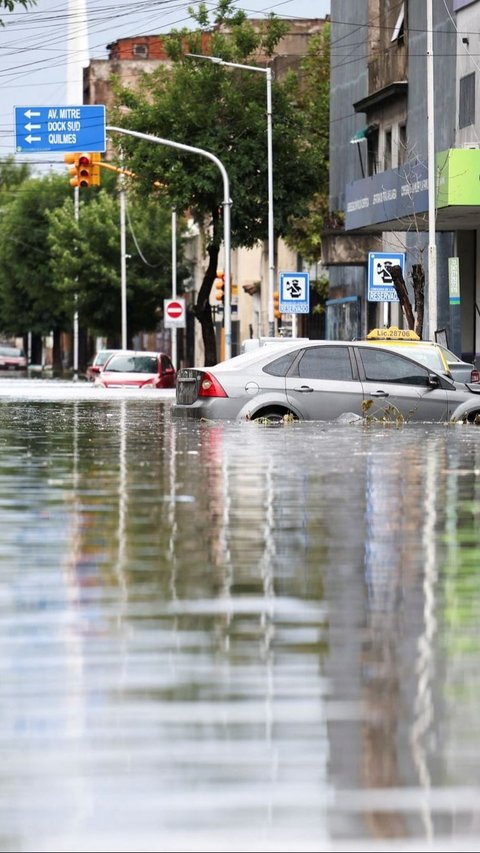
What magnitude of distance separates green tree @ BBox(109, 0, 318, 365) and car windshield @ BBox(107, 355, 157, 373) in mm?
4628

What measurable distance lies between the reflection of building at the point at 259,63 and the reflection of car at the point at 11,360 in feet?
33.4

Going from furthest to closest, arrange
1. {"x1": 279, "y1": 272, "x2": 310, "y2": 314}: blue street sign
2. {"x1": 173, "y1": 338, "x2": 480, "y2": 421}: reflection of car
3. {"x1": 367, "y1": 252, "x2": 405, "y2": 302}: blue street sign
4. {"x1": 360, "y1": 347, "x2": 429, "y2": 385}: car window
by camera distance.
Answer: {"x1": 279, "y1": 272, "x2": 310, "y2": 314}: blue street sign < {"x1": 367, "y1": 252, "x2": 405, "y2": 302}: blue street sign < {"x1": 360, "y1": 347, "x2": 429, "y2": 385}: car window < {"x1": 173, "y1": 338, "x2": 480, "y2": 421}: reflection of car

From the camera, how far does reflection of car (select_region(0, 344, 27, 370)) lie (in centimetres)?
10975

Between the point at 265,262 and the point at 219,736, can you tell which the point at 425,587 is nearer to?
the point at 219,736

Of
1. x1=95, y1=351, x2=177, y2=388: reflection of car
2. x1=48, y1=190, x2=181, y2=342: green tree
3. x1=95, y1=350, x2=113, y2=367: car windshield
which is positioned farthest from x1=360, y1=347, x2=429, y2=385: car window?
x1=48, y1=190, x2=181, y2=342: green tree

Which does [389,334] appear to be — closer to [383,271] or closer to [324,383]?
[324,383]

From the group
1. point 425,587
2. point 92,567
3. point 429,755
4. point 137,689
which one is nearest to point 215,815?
point 429,755

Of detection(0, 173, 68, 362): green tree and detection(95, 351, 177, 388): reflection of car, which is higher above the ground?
detection(0, 173, 68, 362): green tree

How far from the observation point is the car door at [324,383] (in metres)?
26.8

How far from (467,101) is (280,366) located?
839 inches

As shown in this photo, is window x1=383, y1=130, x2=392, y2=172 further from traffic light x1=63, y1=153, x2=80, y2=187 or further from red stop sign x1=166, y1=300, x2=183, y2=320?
red stop sign x1=166, y1=300, x2=183, y2=320

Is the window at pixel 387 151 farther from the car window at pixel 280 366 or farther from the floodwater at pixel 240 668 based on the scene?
the floodwater at pixel 240 668

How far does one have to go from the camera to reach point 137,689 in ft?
24.3

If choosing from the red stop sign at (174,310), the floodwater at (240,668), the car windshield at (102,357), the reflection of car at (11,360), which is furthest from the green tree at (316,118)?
the floodwater at (240,668)
